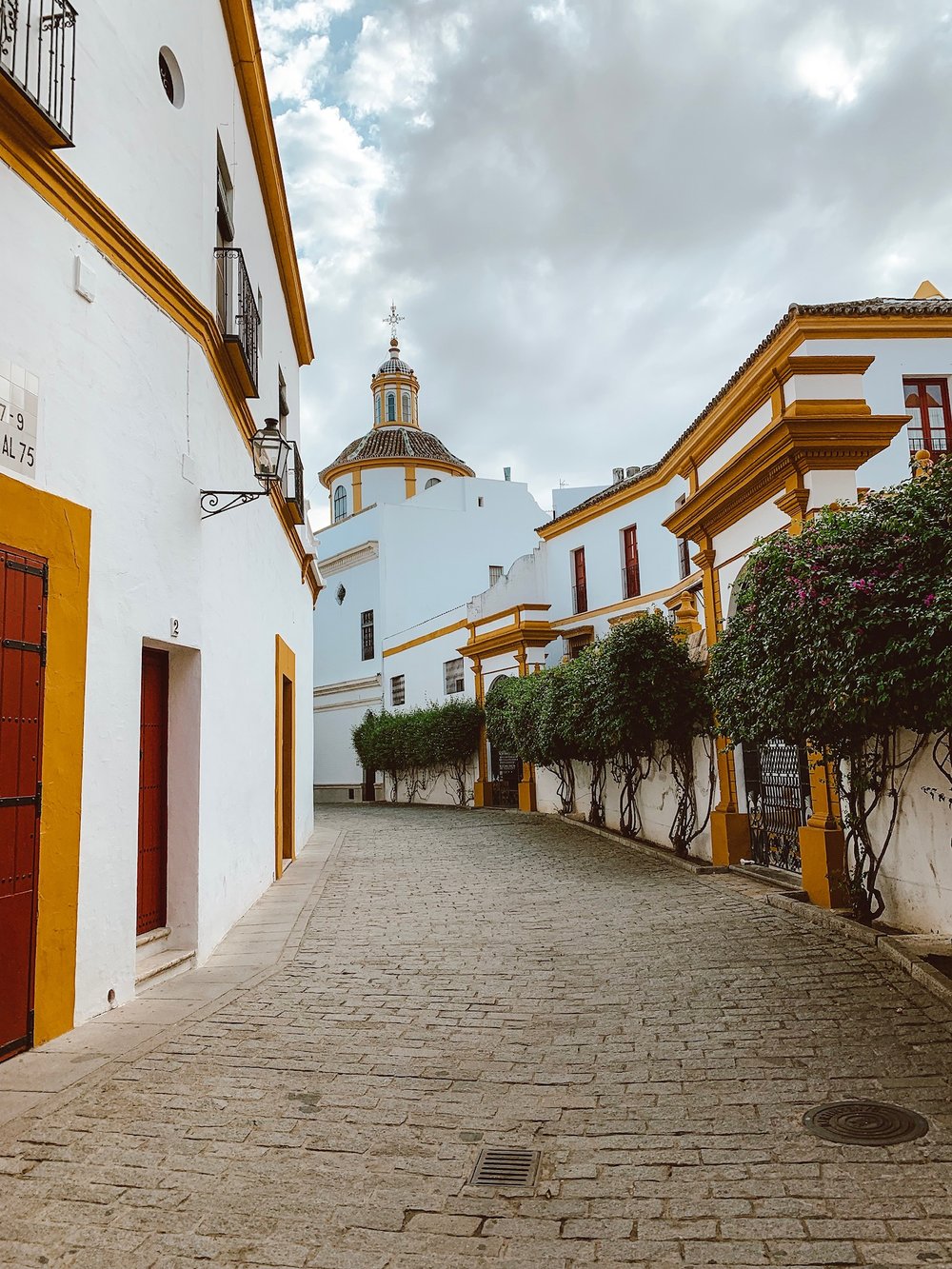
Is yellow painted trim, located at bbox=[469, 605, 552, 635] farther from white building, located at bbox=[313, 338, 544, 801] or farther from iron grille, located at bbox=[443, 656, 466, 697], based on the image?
white building, located at bbox=[313, 338, 544, 801]

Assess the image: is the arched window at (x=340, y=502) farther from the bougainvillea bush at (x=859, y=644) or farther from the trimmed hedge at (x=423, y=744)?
the bougainvillea bush at (x=859, y=644)

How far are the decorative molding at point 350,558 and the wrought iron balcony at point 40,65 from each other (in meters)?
26.2

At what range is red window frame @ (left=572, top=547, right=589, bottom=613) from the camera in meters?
25.9

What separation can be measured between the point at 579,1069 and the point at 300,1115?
4.18 ft

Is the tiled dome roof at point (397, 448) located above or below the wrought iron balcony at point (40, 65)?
above

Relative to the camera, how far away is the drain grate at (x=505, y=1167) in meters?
3.21

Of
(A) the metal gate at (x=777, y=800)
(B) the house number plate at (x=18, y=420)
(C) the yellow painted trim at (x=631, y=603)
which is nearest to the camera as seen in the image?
(B) the house number plate at (x=18, y=420)

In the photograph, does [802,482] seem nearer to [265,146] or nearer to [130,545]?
[130,545]

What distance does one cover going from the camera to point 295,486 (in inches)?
525

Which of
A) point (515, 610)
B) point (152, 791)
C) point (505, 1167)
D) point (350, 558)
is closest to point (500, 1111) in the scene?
point (505, 1167)

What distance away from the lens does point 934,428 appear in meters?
16.3

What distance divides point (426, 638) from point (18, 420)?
23.2 m

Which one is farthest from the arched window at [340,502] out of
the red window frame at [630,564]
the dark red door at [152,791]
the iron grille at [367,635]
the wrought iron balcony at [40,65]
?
the wrought iron balcony at [40,65]

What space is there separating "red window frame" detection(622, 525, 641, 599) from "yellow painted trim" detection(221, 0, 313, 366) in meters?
12.0
